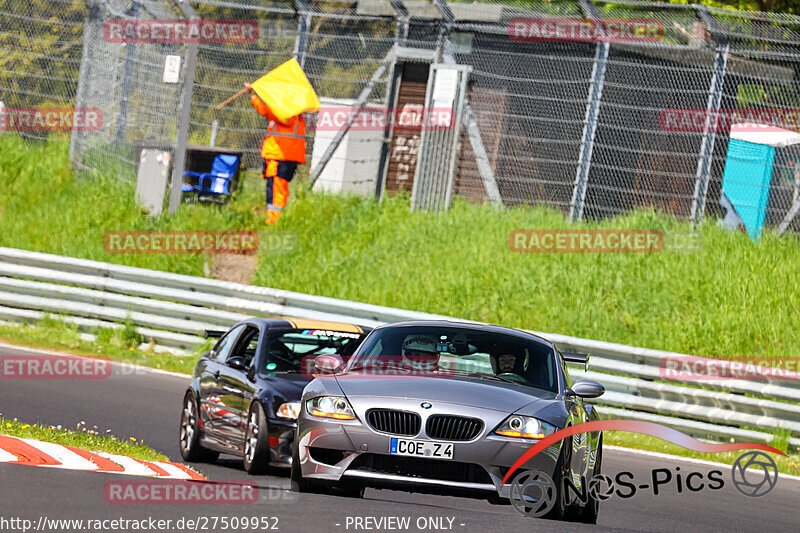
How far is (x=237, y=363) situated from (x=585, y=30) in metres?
Answer: 10.9

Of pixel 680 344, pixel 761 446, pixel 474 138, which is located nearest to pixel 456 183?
pixel 474 138

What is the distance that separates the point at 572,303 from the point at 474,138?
405 centimetres

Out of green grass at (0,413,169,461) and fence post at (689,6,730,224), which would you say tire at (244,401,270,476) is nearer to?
green grass at (0,413,169,461)

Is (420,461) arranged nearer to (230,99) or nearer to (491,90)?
(491,90)

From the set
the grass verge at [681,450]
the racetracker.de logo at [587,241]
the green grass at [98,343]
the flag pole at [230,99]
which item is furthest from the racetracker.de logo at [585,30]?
the green grass at [98,343]

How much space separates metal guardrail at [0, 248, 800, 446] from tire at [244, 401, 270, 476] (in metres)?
5.58

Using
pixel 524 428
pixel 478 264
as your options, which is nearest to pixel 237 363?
pixel 524 428

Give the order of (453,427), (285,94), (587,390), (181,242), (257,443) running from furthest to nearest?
(285,94), (181,242), (257,443), (587,390), (453,427)

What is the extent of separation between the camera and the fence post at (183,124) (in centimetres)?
2083

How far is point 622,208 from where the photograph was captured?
19.2 m

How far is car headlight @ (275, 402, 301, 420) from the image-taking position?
32.3ft

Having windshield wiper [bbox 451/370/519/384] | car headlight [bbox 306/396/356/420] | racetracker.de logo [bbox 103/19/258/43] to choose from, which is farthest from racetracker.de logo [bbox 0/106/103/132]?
car headlight [bbox 306/396/356/420]

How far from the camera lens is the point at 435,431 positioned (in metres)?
7.68

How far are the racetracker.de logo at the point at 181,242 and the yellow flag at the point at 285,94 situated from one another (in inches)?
80.8
